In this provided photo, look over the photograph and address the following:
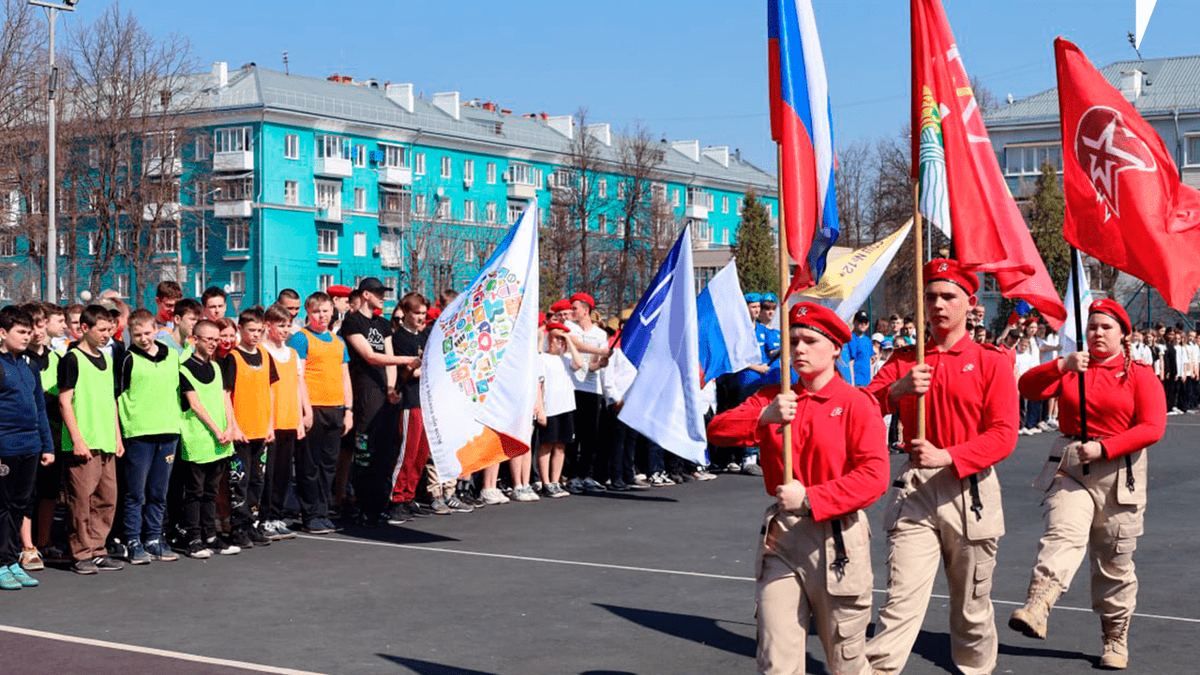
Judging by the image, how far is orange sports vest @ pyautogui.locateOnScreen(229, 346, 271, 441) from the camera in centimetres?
1234

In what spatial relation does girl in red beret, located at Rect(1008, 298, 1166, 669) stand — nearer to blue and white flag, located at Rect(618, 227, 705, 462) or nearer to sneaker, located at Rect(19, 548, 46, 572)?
sneaker, located at Rect(19, 548, 46, 572)

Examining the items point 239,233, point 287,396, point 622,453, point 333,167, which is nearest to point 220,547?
point 287,396

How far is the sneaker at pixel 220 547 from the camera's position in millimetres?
11953

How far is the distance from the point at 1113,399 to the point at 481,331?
6177 millimetres

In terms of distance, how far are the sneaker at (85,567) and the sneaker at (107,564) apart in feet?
0.11

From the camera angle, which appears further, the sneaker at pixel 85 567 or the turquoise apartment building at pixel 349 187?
the turquoise apartment building at pixel 349 187

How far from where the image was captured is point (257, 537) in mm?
12594

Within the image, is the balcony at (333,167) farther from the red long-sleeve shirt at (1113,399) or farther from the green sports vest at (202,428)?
the red long-sleeve shirt at (1113,399)

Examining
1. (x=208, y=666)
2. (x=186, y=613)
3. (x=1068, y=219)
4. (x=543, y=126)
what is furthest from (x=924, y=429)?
(x=543, y=126)

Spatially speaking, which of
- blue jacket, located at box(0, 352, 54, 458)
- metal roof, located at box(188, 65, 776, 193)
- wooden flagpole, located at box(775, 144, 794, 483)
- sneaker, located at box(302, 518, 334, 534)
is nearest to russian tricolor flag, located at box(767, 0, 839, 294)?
wooden flagpole, located at box(775, 144, 794, 483)

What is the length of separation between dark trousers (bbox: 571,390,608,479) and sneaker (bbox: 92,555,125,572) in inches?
271

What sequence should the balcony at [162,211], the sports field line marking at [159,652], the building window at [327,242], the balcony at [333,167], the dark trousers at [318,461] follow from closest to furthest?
the sports field line marking at [159,652], the dark trousers at [318,461], the balcony at [162,211], the balcony at [333,167], the building window at [327,242]

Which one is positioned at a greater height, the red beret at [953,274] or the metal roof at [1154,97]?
the metal roof at [1154,97]

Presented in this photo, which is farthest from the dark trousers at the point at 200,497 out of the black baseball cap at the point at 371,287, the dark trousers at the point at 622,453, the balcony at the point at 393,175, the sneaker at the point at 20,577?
the balcony at the point at 393,175
